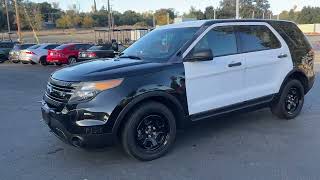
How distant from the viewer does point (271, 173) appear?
187 inches

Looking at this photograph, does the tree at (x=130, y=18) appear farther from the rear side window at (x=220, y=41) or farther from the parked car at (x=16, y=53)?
the rear side window at (x=220, y=41)

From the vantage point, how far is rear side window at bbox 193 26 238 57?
577 centimetres

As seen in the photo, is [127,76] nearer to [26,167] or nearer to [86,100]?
[86,100]

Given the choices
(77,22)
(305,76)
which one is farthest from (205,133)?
(77,22)

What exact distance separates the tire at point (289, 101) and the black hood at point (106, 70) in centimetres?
274

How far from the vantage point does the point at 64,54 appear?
78.5ft

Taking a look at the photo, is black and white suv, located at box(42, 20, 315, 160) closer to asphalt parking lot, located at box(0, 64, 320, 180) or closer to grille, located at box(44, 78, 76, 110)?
grille, located at box(44, 78, 76, 110)

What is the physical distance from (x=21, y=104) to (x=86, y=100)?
5.57 m

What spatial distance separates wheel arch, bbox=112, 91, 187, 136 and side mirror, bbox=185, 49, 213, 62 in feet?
1.95

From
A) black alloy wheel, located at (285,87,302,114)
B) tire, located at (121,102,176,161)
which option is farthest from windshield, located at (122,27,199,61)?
black alloy wheel, located at (285,87,302,114)

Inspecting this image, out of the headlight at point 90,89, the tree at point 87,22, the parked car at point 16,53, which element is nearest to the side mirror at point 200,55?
the headlight at point 90,89

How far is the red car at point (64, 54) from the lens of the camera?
78.1ft

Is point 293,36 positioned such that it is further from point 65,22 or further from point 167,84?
point 65,22

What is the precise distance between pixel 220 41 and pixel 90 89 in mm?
2192
